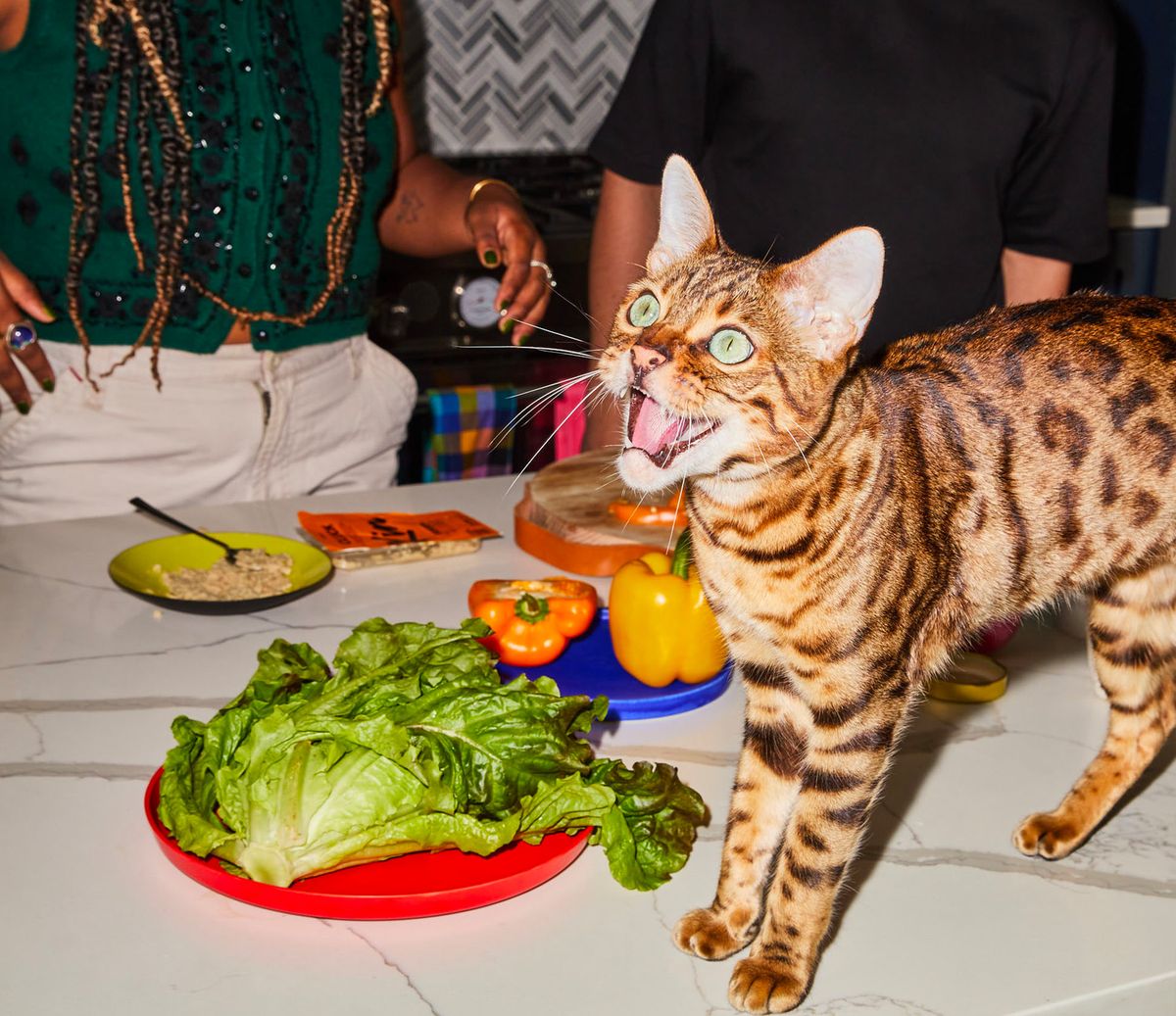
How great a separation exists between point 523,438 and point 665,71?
4.54 feet

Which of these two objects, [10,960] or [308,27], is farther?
[308,27]

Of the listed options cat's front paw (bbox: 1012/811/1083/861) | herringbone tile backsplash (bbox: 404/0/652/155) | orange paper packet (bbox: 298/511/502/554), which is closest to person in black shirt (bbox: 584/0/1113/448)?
orange paper packet (bbox: 298/511/502/554)

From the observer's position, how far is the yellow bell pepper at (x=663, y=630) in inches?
59.6

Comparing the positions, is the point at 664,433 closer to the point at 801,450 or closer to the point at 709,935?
the point at 801,450

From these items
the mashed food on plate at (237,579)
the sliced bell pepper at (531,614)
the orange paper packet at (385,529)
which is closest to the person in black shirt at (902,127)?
the orange paper packet at (385,529)

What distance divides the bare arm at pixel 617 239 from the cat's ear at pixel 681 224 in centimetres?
108

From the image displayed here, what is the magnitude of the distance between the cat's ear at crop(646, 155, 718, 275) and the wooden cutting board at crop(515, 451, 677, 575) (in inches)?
23.2

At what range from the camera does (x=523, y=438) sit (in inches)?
134

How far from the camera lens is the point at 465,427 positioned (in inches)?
128

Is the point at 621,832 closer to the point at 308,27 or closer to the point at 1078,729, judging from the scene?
the point at 1078,729

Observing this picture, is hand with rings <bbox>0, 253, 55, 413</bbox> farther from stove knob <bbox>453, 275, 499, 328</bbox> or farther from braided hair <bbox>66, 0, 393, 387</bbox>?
stove knob <bbox>453, 275, 499, 328</bbox>

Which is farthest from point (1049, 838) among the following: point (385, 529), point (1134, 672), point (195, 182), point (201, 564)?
point (195, 182)

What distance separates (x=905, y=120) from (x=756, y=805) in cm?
136

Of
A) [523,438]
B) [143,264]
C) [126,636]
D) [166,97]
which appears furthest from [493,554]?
[523,438]
